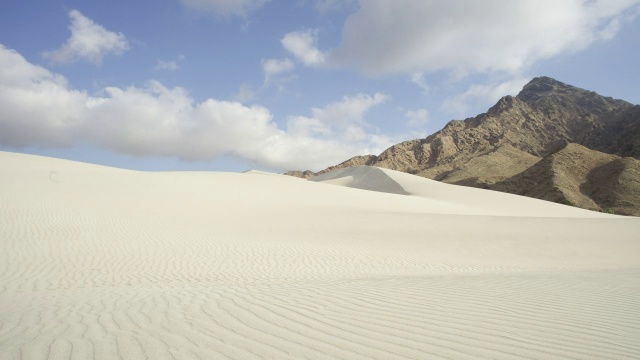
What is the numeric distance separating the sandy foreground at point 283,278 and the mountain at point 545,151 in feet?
169

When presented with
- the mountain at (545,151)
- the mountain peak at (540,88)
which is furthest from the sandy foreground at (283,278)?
the mountain peak at (540,88)

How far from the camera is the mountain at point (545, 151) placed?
6200 centimetres

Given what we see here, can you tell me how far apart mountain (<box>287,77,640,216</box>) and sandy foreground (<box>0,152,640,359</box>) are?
2031 inches

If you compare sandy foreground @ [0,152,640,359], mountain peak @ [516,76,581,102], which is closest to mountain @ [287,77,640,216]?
mountain peak @ [516,76,581,102]

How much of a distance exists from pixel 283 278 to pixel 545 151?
129 metres

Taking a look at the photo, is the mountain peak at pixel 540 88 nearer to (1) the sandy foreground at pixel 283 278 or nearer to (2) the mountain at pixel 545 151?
(2) the mountain at pixel 545 151

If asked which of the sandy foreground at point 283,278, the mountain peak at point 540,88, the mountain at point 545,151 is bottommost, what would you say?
the sandy foreground at point 283,278

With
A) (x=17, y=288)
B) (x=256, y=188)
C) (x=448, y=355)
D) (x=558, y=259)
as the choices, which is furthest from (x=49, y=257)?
(x=256, y=188)

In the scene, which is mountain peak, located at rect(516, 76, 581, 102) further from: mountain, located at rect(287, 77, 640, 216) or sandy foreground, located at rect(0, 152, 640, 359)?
sandy foreground, located at rect(0, 152, 640, 359)

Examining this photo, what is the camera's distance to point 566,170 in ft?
224

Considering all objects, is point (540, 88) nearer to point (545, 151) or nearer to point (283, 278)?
point (545, 151)

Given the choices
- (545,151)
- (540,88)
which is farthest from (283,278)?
(540,88)

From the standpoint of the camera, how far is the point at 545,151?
11344 cm

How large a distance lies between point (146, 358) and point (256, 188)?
25.9m
